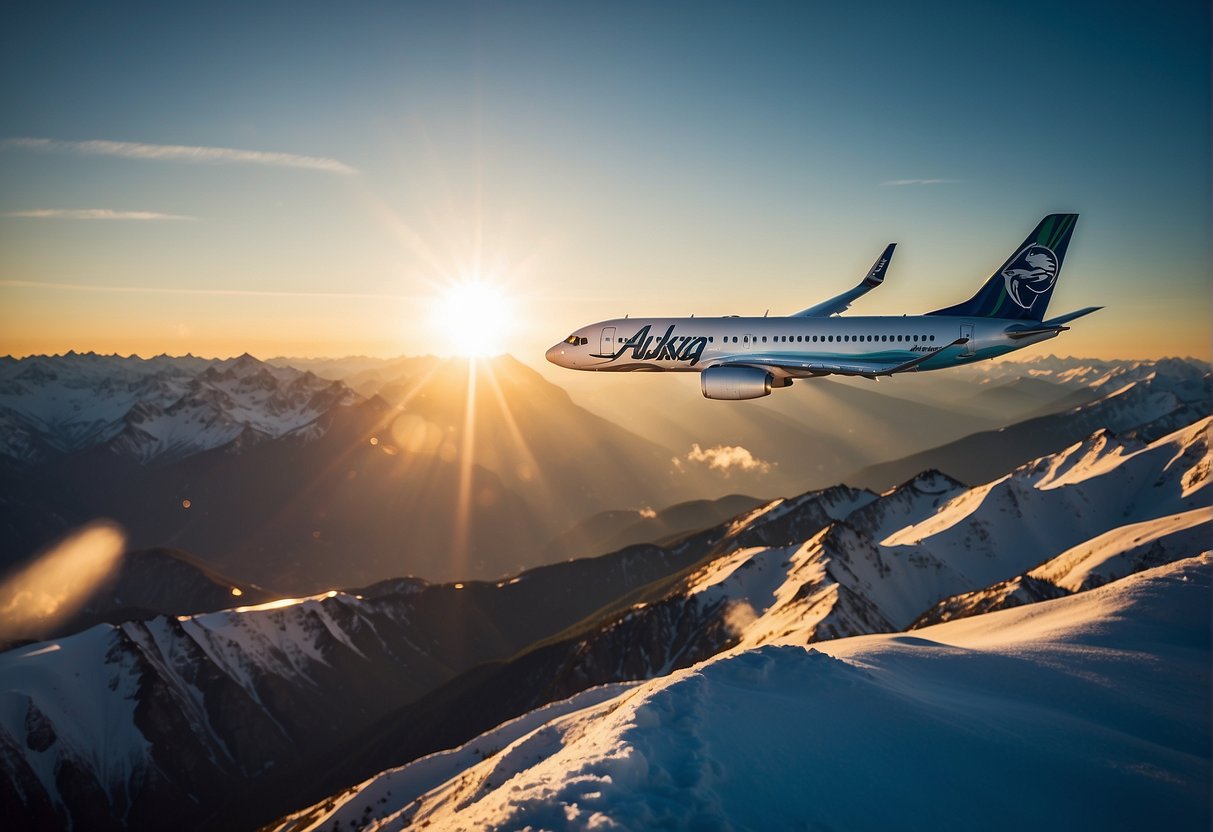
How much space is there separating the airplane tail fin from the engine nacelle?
1364 centimetres

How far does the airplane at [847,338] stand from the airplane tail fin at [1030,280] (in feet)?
0.17

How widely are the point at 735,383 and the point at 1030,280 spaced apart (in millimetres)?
20409

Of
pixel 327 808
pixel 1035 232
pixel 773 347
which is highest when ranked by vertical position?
pixel 1035 232

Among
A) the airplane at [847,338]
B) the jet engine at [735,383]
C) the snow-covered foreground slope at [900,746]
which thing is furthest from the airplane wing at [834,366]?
the snow-covered foreground slope at [900,746]

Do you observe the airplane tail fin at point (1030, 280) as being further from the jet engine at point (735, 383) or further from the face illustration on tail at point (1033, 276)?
the jet engine at point (735, 383)

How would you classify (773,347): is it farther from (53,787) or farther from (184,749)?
(184,749)

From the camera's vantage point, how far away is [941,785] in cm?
1912

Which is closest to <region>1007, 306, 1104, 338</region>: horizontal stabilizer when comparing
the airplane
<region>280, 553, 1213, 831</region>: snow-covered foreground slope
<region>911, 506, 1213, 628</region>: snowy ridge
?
the airplane

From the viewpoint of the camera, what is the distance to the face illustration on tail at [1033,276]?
138ft

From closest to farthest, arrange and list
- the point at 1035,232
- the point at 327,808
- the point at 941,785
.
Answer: the point at 941,785
the point at 1035,232
the point at 327,808

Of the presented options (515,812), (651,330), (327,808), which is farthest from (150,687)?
(515,812)

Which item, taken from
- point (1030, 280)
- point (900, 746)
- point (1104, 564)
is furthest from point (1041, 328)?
point (1104, 564)

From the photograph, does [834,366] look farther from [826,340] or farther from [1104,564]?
[1104,564]

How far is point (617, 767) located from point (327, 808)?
57.6m
